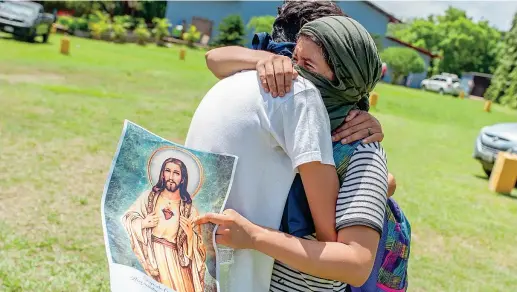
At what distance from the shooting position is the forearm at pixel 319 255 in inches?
50.5

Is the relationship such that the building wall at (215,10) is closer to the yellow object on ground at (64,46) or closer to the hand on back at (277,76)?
the yellow object on ground at (64,46)

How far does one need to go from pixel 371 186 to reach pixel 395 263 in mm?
426

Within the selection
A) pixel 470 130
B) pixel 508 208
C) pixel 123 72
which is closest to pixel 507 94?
pixel 470 130

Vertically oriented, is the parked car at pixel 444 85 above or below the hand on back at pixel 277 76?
below

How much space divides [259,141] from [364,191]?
26 cm

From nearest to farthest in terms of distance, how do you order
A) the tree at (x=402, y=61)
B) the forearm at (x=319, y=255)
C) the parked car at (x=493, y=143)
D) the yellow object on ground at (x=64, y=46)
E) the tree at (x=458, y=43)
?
the forearm at (x=319, y=255) < the parked car at (x=493, y=143) < the yellow object on ground at (x=64, y=46) < the tree at (x=402, y=61) < the tree at (x=458, y=43)

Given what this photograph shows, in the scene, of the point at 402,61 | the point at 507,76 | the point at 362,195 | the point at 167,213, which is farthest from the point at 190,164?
the point at 402,61

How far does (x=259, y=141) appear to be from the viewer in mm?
1335

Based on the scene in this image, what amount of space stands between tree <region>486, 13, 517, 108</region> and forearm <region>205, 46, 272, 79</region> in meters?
35.5

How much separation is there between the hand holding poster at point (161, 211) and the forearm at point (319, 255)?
0.43 feet

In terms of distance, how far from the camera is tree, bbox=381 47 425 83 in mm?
38375

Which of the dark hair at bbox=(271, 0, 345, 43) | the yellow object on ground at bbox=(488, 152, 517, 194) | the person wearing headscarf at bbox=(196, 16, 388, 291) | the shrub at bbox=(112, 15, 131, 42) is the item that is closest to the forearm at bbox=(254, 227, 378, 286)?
the person wearing headscarf at bbox=(196, 16, 388, 291)

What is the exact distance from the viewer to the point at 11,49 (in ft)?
54.7

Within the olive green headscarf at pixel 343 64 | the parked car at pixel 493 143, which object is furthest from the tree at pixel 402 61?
A: the olive green headscarf at pixel 343 64
